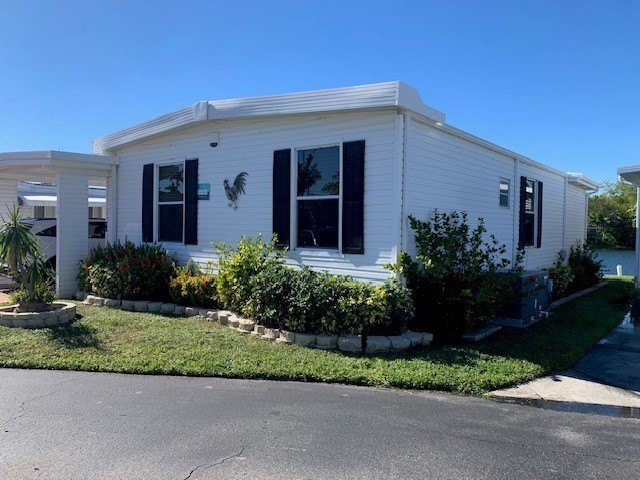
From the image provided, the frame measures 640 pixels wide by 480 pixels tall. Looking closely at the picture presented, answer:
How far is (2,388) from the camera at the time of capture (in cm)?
530

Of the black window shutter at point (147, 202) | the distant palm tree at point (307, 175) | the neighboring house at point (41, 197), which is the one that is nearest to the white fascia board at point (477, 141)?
the distant palm tree at point (307, 175)

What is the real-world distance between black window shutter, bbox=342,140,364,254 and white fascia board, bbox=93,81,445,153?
660 mm

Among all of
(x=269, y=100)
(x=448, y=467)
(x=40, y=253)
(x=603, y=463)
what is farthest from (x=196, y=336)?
(x=603, y=463)

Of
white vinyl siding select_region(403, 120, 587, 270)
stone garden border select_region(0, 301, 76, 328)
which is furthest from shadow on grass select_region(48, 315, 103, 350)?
white vinyl siding select_region(403, 120, 587, 270)

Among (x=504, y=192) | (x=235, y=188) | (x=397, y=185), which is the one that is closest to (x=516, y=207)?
(x=504, y=192)

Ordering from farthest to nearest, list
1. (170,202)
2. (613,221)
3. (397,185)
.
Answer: (613,221) → (170,202) → (397,185)

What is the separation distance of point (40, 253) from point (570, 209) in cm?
1431

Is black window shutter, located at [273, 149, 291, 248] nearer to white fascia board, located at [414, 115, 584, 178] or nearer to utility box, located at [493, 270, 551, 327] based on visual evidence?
white fascia board, located at [414, 115, 584, 178]

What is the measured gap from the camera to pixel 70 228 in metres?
10.8

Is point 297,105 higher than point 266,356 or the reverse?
higher

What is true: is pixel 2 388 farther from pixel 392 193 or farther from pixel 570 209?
pixel 570 209

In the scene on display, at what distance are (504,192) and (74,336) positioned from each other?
8878 millimetres

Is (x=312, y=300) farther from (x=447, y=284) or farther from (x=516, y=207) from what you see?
(x=516, y=207)

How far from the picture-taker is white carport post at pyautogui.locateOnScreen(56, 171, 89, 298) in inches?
416
